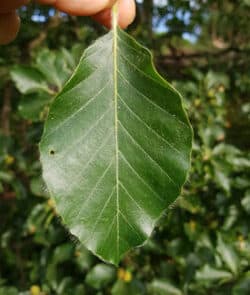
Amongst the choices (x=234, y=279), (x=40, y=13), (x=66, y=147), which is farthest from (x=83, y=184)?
(x=40, y=13)

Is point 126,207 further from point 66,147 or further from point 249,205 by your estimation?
point 249,205

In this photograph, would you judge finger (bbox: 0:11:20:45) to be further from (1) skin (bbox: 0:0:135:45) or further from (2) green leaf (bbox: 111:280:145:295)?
(2) green leaf (bbox: 111:280:145:295)

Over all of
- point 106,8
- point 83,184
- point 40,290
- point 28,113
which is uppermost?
point 106,8

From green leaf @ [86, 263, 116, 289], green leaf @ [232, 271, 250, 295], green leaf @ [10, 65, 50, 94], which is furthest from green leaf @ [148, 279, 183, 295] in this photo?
green leaf @ [10, 65, 50, 94]

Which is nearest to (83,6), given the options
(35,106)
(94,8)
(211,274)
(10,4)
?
(94,8)

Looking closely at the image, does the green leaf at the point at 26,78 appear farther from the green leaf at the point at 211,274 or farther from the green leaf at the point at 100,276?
the green leaf at the point at 211,274

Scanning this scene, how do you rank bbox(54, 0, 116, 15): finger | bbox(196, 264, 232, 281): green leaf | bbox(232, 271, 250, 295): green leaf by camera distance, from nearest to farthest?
bbox(54, 0, 116, 15): finger, bbox(232, 271, 250, 295): green leaf, bbox(196, 264, 232, 281): green leaf

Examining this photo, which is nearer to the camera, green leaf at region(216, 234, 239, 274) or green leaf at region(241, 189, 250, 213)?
green leaf at region(216, 234, 239, 274)
